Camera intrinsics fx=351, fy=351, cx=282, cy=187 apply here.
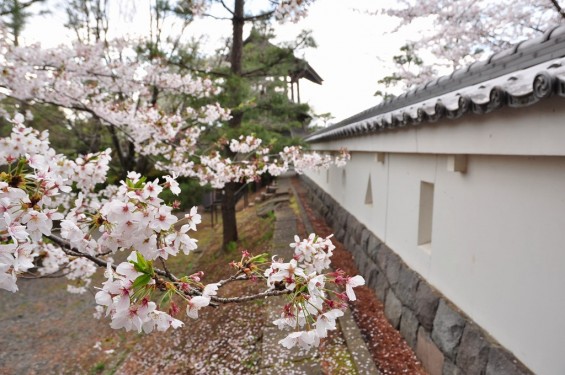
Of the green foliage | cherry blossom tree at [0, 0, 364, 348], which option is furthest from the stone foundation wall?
the green foliage

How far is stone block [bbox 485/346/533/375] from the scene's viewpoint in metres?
2.47

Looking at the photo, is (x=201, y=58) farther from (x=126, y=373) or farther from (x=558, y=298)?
(x=558, y=298)

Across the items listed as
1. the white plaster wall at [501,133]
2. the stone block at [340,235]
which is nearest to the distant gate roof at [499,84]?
the white plaster wall at [501,133]

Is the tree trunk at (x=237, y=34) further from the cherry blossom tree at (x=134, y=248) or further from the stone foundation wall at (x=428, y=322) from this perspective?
the cherry blossom tree at (x=134, y=248)

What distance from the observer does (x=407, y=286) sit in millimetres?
4496

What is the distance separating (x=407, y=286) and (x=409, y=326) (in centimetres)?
49

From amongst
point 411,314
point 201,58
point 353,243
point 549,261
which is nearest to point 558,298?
point 549,261

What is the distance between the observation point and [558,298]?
2.20m

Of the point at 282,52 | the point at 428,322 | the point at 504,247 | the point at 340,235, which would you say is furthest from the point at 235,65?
the point at 504,247

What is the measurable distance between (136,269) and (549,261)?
248 cm

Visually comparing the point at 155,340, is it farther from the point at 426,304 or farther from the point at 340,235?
the point at 340,235

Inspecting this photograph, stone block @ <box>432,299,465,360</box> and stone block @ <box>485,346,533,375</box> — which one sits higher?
stone block @ <box>485,346,533,375</box>

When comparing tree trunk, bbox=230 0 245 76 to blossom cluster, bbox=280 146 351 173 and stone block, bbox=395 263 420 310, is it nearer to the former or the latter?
blossom cluster, bbox=280 146 351 173

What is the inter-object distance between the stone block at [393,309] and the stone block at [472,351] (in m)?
1.43
